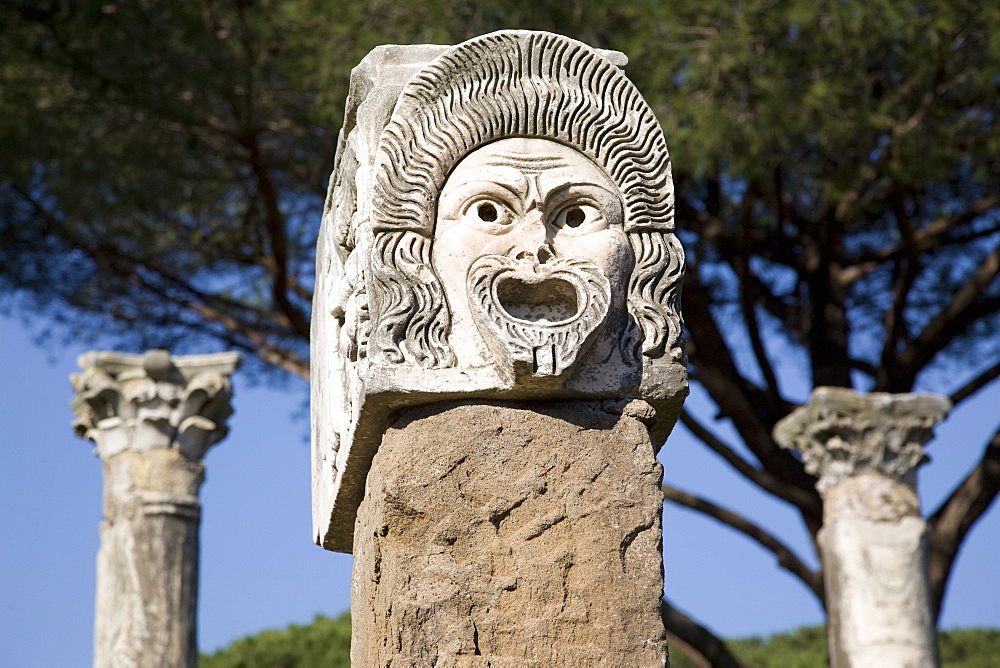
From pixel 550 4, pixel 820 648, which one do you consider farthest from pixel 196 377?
pixel 820 648

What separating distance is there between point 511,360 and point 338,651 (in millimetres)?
11909

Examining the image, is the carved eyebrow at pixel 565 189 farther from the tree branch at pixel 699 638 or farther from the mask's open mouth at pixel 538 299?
the tree branch at pixel 699 638

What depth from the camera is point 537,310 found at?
3133 millimetres

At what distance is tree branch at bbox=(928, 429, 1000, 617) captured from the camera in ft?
32.0

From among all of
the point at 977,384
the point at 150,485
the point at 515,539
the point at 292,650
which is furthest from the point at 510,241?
the point at 292,650

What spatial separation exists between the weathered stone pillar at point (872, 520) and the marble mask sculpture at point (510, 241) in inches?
203

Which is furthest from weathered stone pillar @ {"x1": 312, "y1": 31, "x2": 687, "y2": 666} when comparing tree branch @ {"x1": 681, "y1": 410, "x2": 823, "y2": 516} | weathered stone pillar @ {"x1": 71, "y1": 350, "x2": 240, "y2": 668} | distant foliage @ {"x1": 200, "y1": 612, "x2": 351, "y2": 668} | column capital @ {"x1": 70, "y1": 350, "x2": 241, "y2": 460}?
distant foliage @ {"x1": 200, "y1": 612, "x2": 351, "y2": 668}

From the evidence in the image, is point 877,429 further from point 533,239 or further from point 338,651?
point 338,651

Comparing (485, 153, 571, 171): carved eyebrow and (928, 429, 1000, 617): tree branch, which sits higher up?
(928, 429, 1000, 617): tree branch

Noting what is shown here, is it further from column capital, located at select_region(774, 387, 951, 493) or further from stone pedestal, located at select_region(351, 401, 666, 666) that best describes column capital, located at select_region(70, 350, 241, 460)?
stone pedestal, located at select_region(351, 401, 666, 666)

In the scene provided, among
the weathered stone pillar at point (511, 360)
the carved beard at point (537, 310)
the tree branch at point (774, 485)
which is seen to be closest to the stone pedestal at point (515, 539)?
the weathered stone pillar at point (511, 360)

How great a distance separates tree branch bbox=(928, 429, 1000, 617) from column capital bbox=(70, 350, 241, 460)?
4961 mm

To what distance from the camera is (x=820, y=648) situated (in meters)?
16.3

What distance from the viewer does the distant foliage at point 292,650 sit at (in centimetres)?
1429
